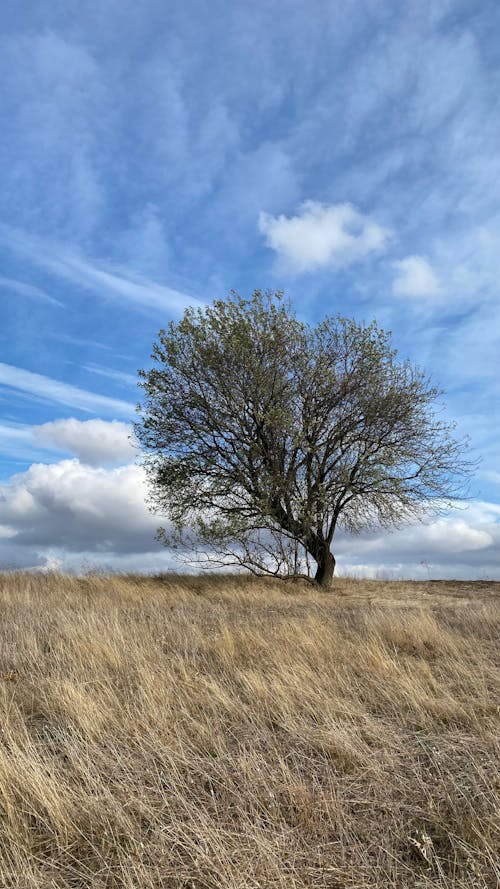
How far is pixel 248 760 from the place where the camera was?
4.67m

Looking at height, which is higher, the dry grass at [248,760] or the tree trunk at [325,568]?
the tree trunk at [325,568]

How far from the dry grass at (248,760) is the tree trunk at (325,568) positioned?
1194 cm

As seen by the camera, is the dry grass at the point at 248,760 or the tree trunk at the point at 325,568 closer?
the dry grass at the point at 248,760

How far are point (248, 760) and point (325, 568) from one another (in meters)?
17.5

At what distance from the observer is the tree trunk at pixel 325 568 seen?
2169 cm

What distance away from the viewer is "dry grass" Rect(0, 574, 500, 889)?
3.48 metres

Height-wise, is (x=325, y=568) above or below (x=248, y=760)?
above

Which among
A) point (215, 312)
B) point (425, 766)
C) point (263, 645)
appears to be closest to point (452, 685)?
point (425, 766)

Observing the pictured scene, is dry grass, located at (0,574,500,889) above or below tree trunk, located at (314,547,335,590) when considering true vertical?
below

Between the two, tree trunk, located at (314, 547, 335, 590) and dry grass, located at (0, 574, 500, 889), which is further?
tree trunk, located at (314, 547, 335, 590)

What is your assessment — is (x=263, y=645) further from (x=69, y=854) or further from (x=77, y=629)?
(x=69, y=854)

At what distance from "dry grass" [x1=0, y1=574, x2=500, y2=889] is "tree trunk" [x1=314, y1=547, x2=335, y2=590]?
39.2ft

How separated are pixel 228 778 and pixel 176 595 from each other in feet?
42.6

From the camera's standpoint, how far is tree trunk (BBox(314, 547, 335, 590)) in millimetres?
21688
